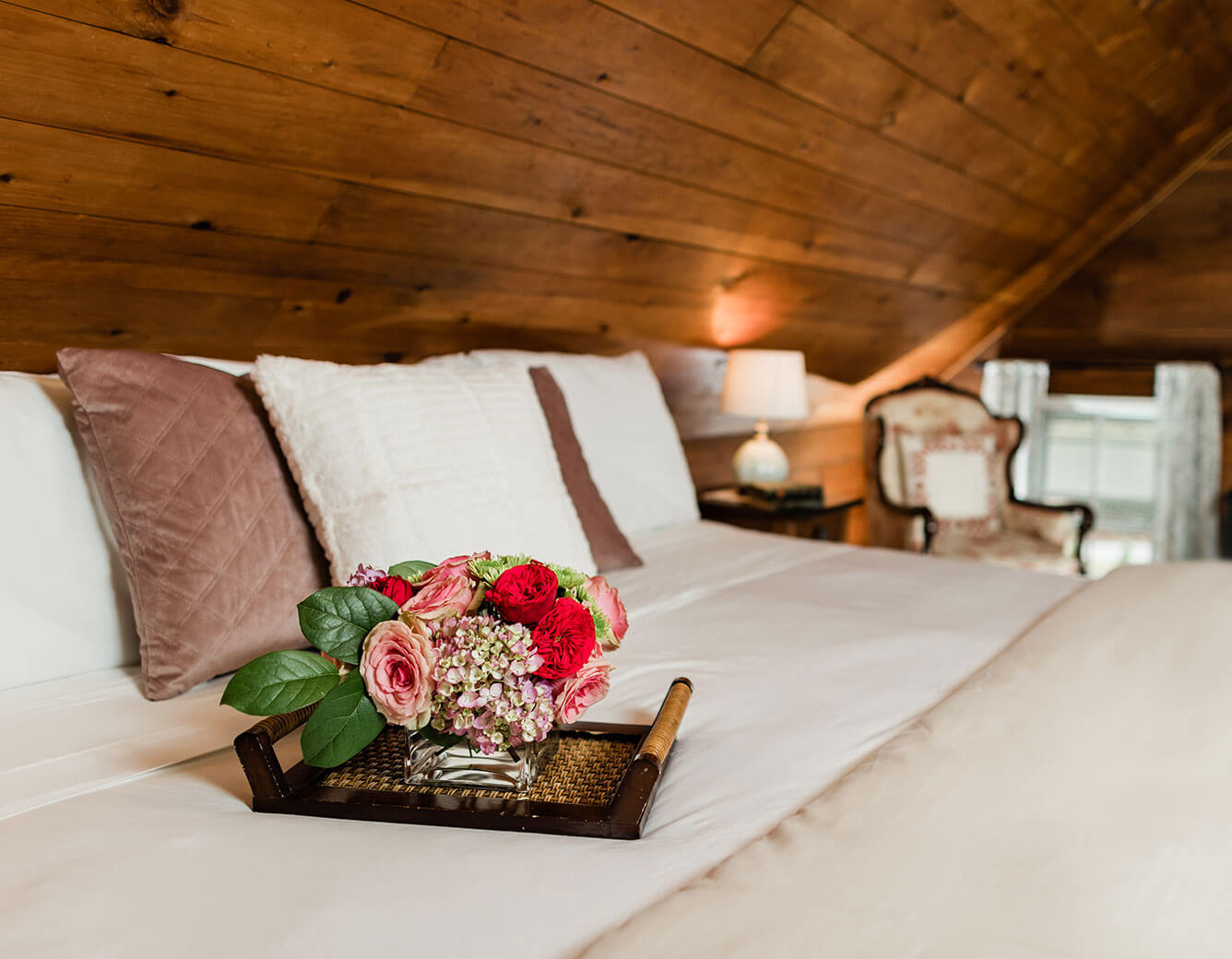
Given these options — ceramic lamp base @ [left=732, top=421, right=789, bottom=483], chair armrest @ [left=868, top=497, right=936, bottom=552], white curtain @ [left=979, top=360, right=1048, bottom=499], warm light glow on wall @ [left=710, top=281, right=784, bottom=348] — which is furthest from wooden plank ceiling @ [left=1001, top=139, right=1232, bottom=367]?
ceramic lamp base @ [left=732, top=421, right=789, bottom=483]

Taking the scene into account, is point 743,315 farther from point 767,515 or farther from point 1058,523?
point 1058,523

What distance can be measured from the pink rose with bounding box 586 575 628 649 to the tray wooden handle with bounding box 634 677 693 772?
101 millimetres

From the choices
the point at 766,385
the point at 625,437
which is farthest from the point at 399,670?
the point at 766,385

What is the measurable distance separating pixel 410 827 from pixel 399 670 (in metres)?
0.16

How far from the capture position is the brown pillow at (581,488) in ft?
6.30

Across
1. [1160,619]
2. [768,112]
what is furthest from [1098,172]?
[1160,619]

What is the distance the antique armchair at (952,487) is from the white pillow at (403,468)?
90.4 inches

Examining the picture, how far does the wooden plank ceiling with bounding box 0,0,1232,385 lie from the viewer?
143 centimetres

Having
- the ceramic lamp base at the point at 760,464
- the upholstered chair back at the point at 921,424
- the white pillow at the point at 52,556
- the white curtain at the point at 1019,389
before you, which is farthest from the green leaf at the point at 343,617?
the white curtain at the point at 1019,389

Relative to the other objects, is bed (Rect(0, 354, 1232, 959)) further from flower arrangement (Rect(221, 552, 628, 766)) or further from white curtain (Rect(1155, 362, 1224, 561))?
white curtain (Rect(1155, 362, 1224, 561))

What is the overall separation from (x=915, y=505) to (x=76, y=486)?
120 inches

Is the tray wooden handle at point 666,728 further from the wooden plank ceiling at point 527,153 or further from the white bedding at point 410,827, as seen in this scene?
the wooden plank ceiling at point 527,153

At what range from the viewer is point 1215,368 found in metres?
4.27

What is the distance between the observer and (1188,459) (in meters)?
4.31
